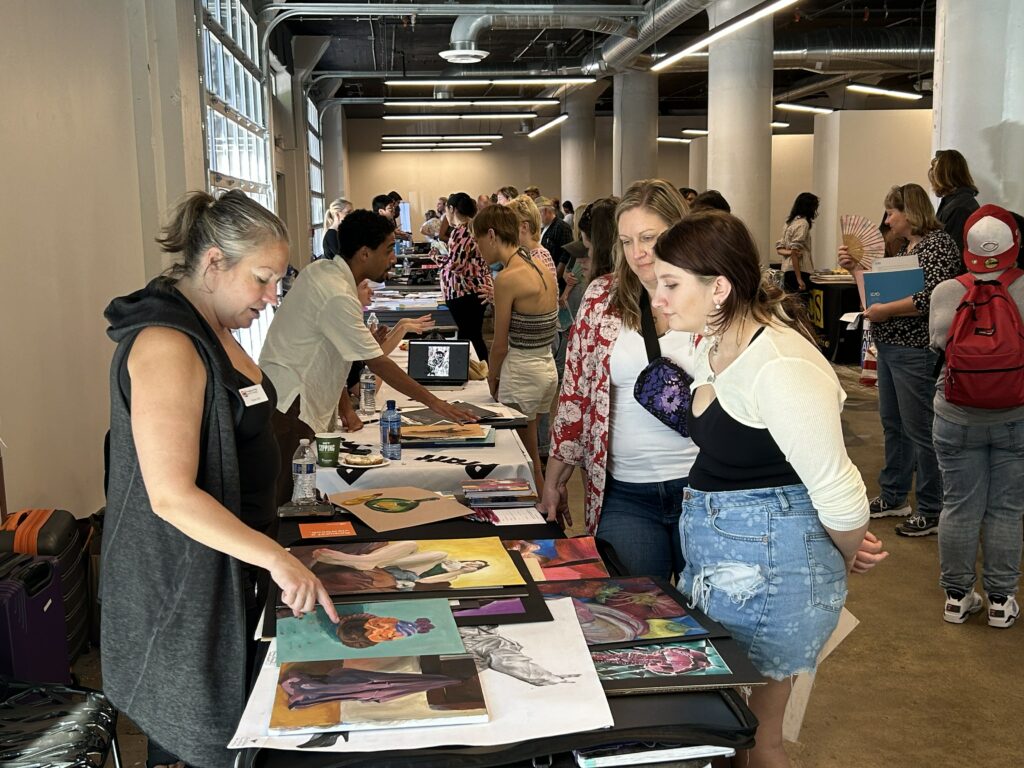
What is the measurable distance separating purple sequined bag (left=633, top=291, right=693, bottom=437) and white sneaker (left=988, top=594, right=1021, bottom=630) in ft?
6.94

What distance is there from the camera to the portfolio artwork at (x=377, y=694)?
1305 mm

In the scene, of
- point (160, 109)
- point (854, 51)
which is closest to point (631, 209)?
point (160, 109)

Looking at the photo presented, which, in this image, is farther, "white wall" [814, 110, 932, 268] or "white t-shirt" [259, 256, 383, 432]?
"white wall" [814, 110, 932, 268]

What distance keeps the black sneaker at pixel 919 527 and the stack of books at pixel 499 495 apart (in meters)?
3.09

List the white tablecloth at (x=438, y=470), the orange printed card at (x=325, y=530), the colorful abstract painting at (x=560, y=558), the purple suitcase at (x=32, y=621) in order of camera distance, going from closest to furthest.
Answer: the colorful abstract painting at (x=560, y=558)
the orange printed card at (x=325, y=530)
the purple suitcase at (x=32, y=621)
the white tablecloth at (x=438, y=470)

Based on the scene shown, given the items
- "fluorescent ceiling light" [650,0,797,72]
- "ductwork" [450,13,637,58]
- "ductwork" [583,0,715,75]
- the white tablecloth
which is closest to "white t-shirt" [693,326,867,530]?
the white tablecloth

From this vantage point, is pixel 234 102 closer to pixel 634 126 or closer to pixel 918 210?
pixel 918 210

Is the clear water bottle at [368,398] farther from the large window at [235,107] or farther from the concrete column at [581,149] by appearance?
the concrete column at [581,149]

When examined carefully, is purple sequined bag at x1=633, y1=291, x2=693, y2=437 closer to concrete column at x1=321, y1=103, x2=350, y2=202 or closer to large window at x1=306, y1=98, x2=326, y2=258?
large window at x1=306, y1=98, x2=326, y2=258

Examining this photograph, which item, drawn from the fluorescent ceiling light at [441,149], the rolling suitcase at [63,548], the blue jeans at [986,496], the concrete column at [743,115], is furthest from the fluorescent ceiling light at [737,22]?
the fluorescent ceiling light at [441,149]

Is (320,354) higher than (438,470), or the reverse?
(320,354)

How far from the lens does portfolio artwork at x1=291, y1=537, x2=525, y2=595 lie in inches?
69.9

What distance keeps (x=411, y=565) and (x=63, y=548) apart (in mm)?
1814

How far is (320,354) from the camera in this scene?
3391 mm
